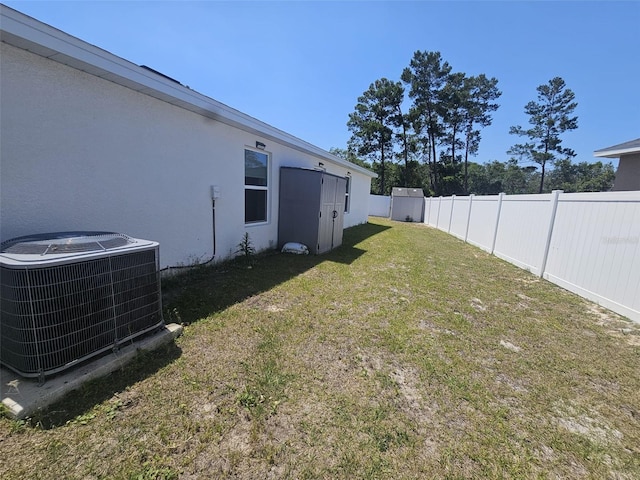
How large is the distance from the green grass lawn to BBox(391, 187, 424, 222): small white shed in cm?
1771

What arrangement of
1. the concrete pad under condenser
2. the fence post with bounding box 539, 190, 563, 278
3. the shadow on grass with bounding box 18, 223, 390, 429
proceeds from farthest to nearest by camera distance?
the fence post with bounding box 539, 190, 563, 278 < the shadow on grass with bounding box 18, 223, 390, 429 < the concrete pad under condenser

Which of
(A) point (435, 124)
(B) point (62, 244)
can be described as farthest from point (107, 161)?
(A) point (435, 124)

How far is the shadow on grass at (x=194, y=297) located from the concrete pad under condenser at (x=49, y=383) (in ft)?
0.16

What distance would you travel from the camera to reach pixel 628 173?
8086 millimetres

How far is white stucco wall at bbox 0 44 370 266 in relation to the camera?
2.53 meters

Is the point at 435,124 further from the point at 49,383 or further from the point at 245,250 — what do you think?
the point at 49,383

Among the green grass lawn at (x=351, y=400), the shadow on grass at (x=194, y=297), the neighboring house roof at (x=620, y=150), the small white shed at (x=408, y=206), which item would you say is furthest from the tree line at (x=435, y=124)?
the green grass lawn at (x=351, y=400)

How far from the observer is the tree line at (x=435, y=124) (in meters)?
27.0

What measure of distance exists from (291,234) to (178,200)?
3.17 meters

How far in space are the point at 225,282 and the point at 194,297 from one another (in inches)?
29.5

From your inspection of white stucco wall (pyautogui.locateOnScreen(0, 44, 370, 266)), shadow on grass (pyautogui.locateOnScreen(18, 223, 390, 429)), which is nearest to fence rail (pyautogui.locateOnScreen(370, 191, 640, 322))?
shadow on grass (pyautogui.locateOnScreen(18, 223, 390, 429))

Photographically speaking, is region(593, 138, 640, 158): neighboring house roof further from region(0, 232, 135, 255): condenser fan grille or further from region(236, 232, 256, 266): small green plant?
region(0, 232, 135, 255): condenser fan grille

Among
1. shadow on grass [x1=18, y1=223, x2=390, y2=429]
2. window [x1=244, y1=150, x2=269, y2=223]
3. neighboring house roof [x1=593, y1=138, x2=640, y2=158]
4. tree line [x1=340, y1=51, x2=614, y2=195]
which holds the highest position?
tree line [x1=340, y1=51, x2=614, y2=195]

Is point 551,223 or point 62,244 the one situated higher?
point 551,223
